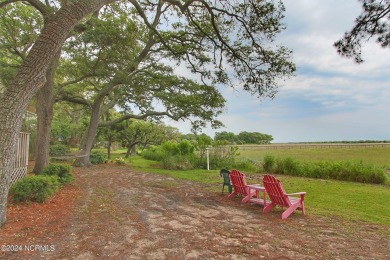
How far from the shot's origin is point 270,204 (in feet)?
19.1

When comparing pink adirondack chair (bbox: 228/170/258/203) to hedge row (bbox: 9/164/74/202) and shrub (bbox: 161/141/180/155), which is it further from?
shrub (bbox: 161/141/180/155)

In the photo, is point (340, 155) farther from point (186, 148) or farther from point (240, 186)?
point (240, 186)

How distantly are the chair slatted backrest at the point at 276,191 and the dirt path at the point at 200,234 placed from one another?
0.28 m

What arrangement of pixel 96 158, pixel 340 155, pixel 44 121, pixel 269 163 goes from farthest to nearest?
pixel 340 155 < pixel 96 158 < pixel 269 163 < pixel 44 121

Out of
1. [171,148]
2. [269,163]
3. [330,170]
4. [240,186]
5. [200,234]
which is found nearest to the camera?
[200,234]

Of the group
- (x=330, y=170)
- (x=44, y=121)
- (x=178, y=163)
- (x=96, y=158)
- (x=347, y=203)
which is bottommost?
(x=347, y=203)

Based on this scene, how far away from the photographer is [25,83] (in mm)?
4418

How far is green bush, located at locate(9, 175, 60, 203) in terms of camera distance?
5617mm

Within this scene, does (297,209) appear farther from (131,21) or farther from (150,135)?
(150,135)

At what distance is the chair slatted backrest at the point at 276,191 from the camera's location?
543 cm

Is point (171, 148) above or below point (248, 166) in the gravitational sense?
above

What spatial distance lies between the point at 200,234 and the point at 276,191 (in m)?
2.19

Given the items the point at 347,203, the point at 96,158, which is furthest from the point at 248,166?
the point at 96,158

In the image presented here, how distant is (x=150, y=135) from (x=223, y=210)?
17447 millimetres
